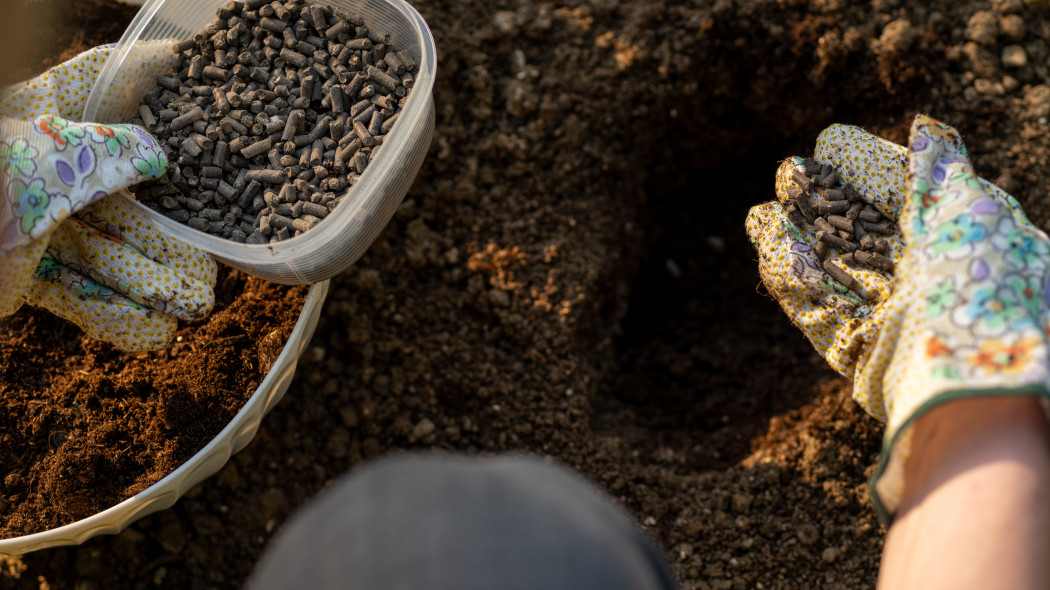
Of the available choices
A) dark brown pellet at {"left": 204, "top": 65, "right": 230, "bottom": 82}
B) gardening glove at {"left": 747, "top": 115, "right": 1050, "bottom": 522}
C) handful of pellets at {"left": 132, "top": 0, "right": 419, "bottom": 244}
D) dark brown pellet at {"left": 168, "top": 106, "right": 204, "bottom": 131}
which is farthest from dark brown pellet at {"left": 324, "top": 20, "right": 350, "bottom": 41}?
gardening glove at {"left": 747, "top": 115, "right": 1050, "bottom": 522}

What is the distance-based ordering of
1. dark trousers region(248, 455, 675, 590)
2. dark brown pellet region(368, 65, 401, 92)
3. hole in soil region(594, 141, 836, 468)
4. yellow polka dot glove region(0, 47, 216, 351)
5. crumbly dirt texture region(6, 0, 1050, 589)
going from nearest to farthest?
1. dark trousers region(248, 455, 675, 590)
2. yellow polka dot glove region(0, 47, 216, 351)
3. dark brown pellet region(368, 65, 401, 92)
4. crumbly dirt texture region(6, 0, 1050, 589)
5. hole in soil region(594, 141, 836, 468)

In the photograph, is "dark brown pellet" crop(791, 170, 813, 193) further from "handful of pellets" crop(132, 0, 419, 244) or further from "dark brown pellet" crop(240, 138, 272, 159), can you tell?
"dark brown pellet" crop(240, 138, 272, 159)

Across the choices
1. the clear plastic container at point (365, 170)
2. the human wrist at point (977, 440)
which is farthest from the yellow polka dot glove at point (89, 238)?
the human wrist at point (977, 440)

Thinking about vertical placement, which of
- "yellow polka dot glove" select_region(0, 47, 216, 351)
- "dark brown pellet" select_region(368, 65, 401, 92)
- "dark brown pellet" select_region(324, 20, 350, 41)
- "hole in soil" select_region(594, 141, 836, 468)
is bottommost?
"hole in soil" select_region(594, 141, 836, 468)

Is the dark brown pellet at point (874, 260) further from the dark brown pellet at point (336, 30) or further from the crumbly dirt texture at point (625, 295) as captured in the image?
the dark brown pellet at point (336, 30)

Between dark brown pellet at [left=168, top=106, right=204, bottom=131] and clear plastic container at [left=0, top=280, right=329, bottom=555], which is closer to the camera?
clear plastic container at [left=0, top=280, right=329, bottom=555]

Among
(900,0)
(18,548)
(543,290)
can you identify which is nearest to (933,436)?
(543,290)
